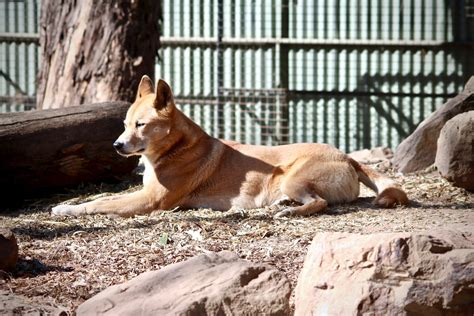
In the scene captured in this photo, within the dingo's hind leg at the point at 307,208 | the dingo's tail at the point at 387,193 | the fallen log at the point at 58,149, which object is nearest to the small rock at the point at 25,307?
the dingo's hind leg at the point at 307,208

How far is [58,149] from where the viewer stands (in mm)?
7395

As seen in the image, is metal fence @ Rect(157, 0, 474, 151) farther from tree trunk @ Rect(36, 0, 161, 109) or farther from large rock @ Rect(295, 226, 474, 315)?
large rock @ Rect(295, 226, 474, 315)

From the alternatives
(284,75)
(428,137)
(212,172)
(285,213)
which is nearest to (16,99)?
(284,75)

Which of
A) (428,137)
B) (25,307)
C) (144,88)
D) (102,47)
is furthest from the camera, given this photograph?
(102,47)

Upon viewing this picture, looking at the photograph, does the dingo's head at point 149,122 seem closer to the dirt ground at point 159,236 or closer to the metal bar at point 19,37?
the dirt ground at point 159,236

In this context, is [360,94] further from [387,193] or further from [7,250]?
[7,250]

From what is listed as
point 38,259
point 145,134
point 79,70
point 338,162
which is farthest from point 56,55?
point 38,259

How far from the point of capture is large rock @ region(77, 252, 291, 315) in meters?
4.05

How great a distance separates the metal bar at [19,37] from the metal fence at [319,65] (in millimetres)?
2021

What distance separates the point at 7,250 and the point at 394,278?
2.28 meters

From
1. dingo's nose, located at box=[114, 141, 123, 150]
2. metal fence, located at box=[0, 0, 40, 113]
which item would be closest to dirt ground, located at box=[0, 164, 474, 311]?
dingo's nose, located at box=[114, 141, 123, 150]

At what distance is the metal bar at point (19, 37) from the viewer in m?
12.7

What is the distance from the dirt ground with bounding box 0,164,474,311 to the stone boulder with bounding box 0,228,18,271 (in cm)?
8

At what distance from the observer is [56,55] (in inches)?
377
